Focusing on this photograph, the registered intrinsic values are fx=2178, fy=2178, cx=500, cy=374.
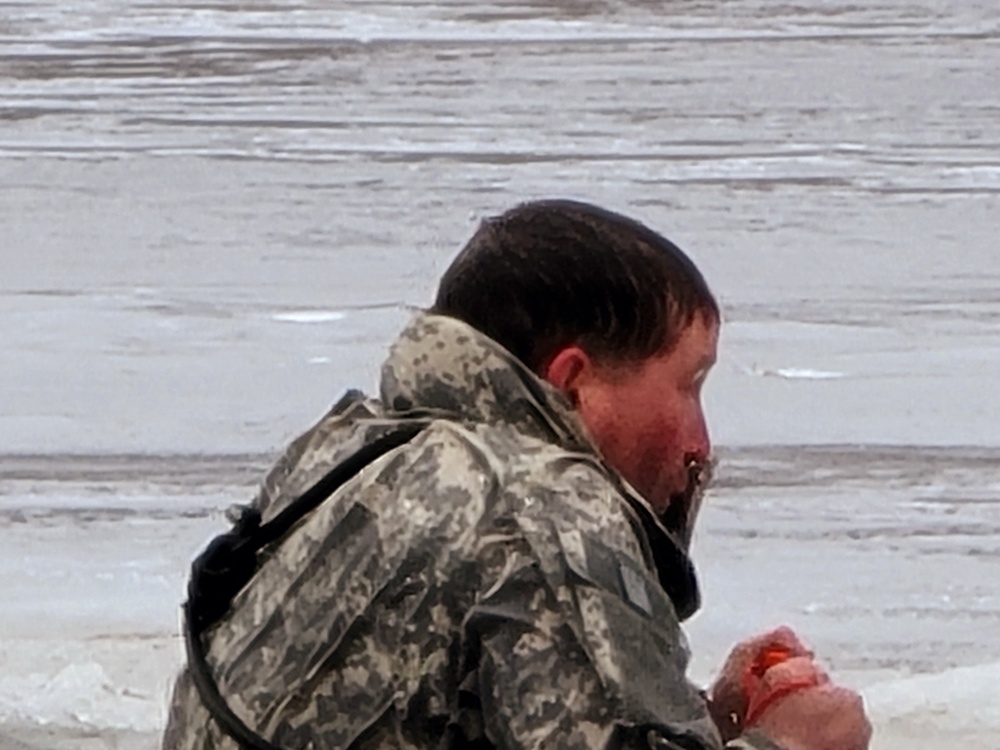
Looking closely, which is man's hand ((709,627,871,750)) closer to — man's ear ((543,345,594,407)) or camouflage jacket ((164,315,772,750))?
camouflage jacket ((164,315,772,750))

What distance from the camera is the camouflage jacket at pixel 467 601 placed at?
1.73 metres

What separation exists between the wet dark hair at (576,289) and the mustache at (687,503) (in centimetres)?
14

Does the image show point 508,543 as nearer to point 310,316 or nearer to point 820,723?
point 820,723

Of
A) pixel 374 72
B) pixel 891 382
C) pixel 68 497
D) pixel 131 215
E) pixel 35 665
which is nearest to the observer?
pixel 35 665

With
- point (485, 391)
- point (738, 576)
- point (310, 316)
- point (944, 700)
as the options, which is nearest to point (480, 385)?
point (485, 391)

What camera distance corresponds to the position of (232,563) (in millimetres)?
1908

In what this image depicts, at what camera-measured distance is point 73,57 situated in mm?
12109

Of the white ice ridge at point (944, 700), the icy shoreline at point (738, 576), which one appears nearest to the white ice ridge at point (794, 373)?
the icy shoreline at point (738, 576)

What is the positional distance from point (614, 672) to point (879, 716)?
2.56 metres

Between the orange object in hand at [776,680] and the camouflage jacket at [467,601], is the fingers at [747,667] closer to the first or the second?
the orange object in hand at [776,680]

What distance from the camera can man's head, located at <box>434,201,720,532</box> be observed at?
6.05ft

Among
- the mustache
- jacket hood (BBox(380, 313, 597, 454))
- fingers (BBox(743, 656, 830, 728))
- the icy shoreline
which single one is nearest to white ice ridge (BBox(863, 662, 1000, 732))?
the icy shoreline

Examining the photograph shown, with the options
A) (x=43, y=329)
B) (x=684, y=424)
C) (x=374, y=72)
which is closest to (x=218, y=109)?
(x=374, y=72)

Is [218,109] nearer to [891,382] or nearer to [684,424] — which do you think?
[891,382]
